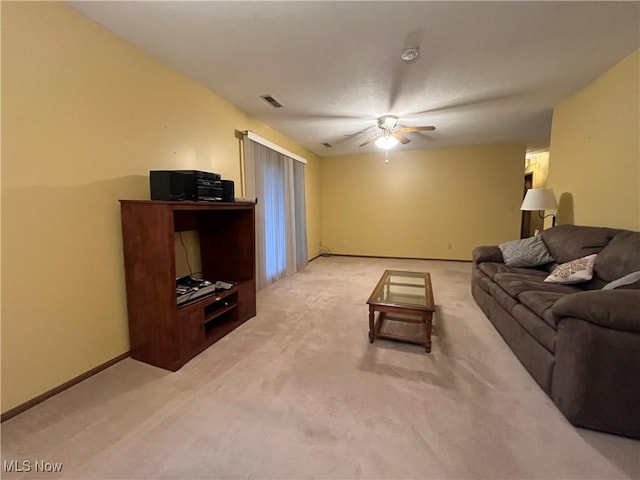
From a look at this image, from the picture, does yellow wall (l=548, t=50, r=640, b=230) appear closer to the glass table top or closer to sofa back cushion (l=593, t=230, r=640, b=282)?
sofa back cushion (l=593, t=230, r=640, b=282)

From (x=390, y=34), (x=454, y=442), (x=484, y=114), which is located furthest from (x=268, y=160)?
(x=454, y=442)

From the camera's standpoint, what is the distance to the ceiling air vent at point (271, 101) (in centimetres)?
311

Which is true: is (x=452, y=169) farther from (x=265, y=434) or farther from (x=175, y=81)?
(x=265, y=434)

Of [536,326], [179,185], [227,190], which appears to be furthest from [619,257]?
[179,185]

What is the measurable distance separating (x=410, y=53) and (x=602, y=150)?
2214 millimetres

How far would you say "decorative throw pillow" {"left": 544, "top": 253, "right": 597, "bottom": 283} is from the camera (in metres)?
2.22

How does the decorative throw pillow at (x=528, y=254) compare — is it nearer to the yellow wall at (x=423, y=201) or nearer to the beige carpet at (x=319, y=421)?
the beige carpet at (x=319, y=421)

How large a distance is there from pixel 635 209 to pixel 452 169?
3.58m

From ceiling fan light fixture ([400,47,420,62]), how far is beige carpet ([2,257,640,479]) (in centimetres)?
234

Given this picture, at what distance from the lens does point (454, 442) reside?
1356 millimetres

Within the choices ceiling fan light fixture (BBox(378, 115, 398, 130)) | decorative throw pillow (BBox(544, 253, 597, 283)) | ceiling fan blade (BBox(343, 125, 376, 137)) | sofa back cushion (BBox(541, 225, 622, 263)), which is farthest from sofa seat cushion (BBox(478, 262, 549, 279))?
ceiling fan blade (BBox(343, 125, 376, 137))

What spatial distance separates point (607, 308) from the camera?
1.35 metres

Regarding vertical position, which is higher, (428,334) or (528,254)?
(528,254)

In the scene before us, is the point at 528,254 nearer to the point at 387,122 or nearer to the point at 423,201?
the point at 387,122
